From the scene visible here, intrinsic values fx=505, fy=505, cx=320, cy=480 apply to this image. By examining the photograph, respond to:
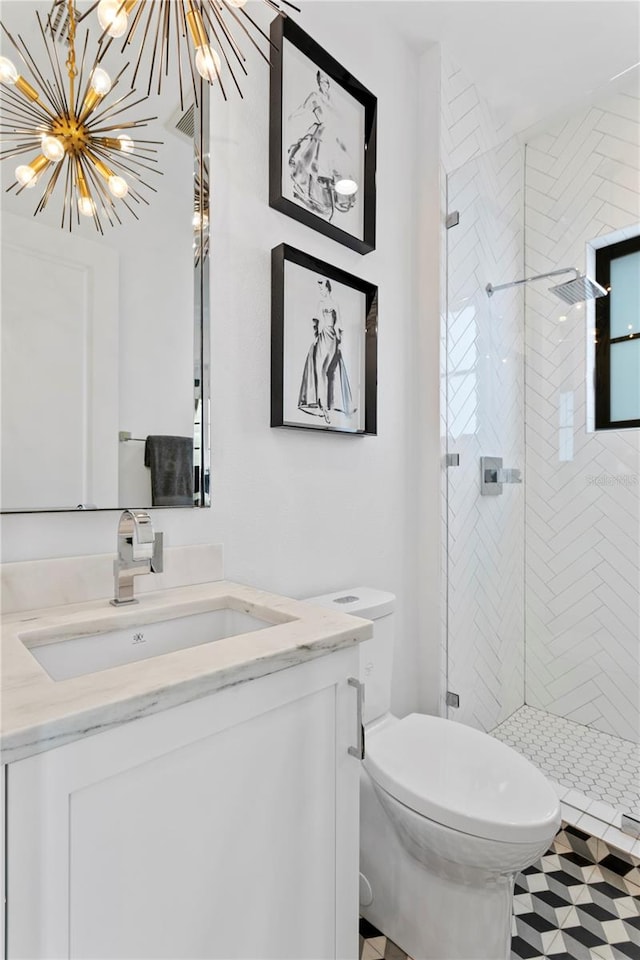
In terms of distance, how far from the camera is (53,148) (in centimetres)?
99

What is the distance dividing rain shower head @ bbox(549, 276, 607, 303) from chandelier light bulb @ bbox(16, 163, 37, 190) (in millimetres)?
1953

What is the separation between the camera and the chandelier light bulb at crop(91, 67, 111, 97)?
1036mm

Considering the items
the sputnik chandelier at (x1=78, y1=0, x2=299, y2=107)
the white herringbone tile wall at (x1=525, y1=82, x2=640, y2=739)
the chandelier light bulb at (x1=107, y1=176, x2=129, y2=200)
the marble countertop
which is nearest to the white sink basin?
the marble countertop

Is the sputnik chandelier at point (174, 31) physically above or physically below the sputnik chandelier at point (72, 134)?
above

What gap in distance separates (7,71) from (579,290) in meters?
2.02

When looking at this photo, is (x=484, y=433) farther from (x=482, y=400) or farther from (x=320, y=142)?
(x=320, y=142)

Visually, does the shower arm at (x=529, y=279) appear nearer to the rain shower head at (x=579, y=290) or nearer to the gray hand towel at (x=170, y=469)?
Answer: the rain shower head at (x=579, y=290)

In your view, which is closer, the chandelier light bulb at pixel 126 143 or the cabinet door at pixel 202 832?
the cabinet door at pixel 202 832

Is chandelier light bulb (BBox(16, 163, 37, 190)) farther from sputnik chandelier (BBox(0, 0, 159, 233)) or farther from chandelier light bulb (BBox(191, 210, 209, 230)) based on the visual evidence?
chandelier light bulb (BBox(191, 210, 209, 230))

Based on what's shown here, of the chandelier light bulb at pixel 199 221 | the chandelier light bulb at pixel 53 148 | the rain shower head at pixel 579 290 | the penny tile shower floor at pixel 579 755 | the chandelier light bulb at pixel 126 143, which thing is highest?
the rain shower head at pixel 579 290

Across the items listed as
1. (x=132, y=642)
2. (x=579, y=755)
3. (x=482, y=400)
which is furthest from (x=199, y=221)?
(x=579, y=755)

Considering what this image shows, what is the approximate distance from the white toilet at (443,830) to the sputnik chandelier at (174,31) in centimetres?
133

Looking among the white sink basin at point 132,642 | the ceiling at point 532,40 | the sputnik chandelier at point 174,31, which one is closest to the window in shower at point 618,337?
the ceiling at point 532,40

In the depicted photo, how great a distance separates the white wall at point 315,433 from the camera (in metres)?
1.26
